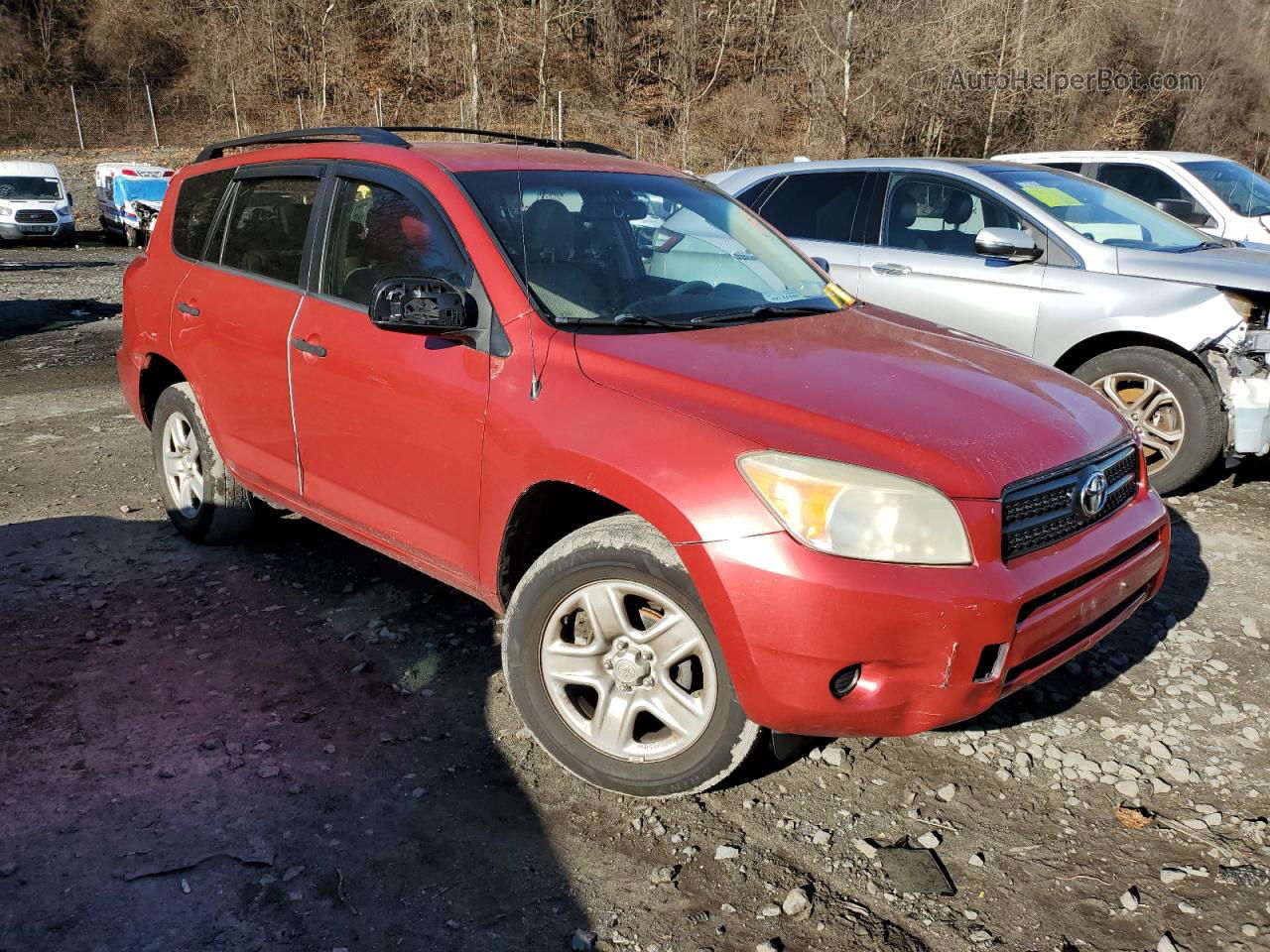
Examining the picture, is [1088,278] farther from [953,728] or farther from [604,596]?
[604,596]

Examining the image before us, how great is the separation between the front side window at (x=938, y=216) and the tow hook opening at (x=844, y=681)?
4.38 meters

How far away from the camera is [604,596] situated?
2.79 metres

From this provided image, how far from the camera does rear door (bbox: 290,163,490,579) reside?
3170 millimetres

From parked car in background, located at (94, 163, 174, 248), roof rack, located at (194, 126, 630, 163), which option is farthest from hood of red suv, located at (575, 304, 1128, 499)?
parked car in background, located at (94, 163, 174, 248)

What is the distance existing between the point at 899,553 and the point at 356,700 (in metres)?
1.96

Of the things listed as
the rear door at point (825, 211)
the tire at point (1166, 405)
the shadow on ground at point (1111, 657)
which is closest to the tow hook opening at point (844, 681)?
the shadow on ground at point (1111, 657)

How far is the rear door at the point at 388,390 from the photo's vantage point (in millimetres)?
3170

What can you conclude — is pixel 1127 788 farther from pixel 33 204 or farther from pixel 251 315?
pixel 33 204

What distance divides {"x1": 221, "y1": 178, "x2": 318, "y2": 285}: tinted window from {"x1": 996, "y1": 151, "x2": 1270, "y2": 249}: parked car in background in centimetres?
690

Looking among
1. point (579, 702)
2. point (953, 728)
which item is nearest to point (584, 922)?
point (579, 702)

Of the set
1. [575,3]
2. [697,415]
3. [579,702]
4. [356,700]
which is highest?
[575,3]

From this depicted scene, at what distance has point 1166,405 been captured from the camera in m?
5.50

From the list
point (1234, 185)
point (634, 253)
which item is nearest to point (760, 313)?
point (634, 253)

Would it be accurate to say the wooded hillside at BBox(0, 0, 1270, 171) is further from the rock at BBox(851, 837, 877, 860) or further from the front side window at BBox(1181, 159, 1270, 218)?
the rock at BBox(851, 837, 877, 860)
